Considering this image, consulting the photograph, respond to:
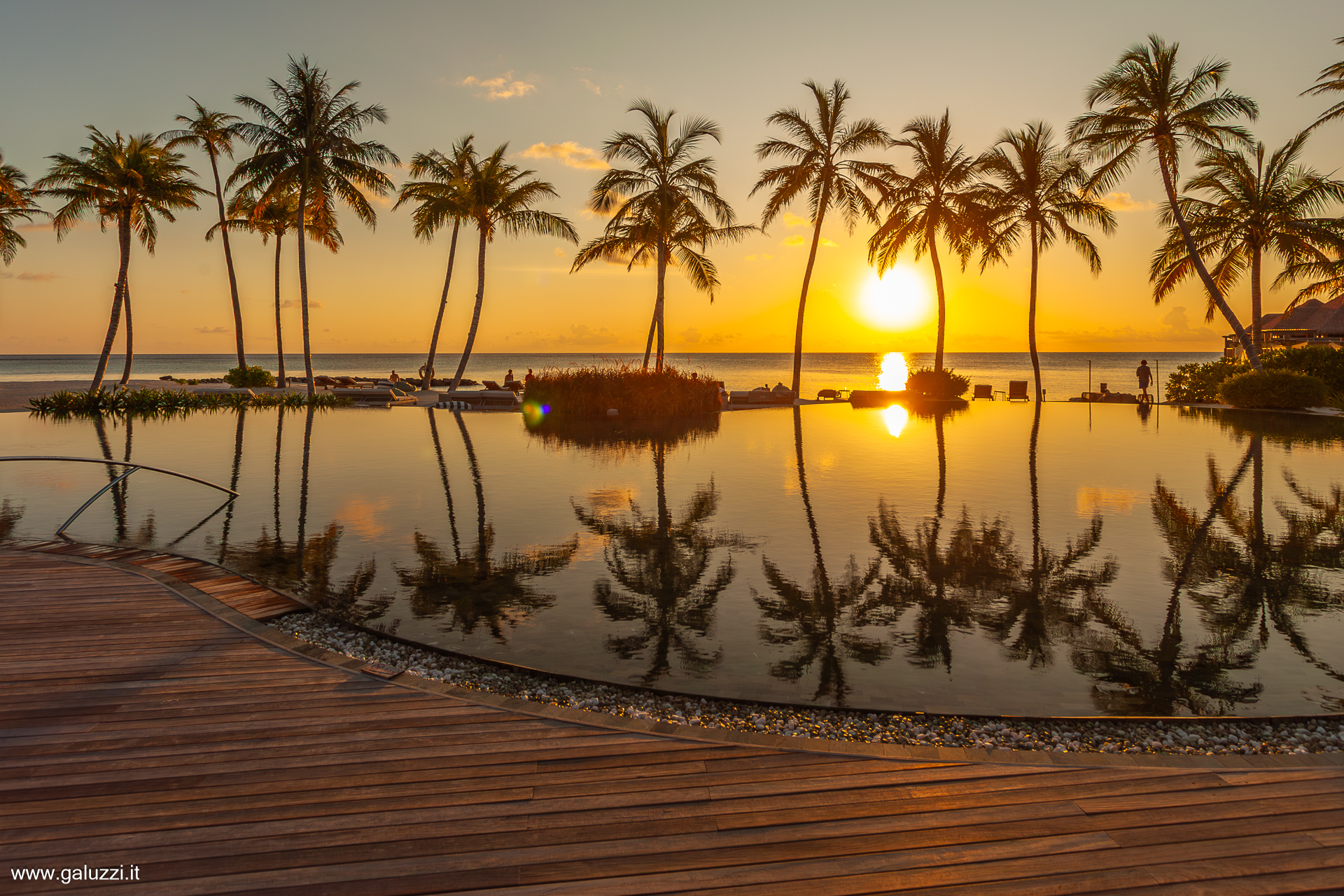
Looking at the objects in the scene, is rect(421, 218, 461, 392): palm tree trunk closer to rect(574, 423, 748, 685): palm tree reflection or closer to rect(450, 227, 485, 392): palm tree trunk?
rect(450, 227, 485, 392): palm tree trunk

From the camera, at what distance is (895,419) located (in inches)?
931

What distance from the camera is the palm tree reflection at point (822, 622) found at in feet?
15.7

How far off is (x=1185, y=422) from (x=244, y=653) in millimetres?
23983

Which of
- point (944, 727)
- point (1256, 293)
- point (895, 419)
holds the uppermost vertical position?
point (1256, 293)

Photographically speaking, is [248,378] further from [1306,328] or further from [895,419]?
[1306,328]

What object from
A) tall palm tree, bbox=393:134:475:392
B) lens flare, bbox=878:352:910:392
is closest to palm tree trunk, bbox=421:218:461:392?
tall palm tree, bbox=393:134:475:392

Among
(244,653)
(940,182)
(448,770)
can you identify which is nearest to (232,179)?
(940,182)

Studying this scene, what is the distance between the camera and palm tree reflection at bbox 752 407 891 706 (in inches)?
188

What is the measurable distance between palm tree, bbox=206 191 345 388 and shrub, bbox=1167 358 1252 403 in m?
35.9

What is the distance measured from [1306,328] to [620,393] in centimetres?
3538

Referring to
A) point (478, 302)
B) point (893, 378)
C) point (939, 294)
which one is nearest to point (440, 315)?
point (478, 302)

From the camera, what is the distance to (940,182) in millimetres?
28766

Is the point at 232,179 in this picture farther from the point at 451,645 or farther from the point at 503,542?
the point at 451,645

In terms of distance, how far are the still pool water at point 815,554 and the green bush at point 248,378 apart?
15496 mm
